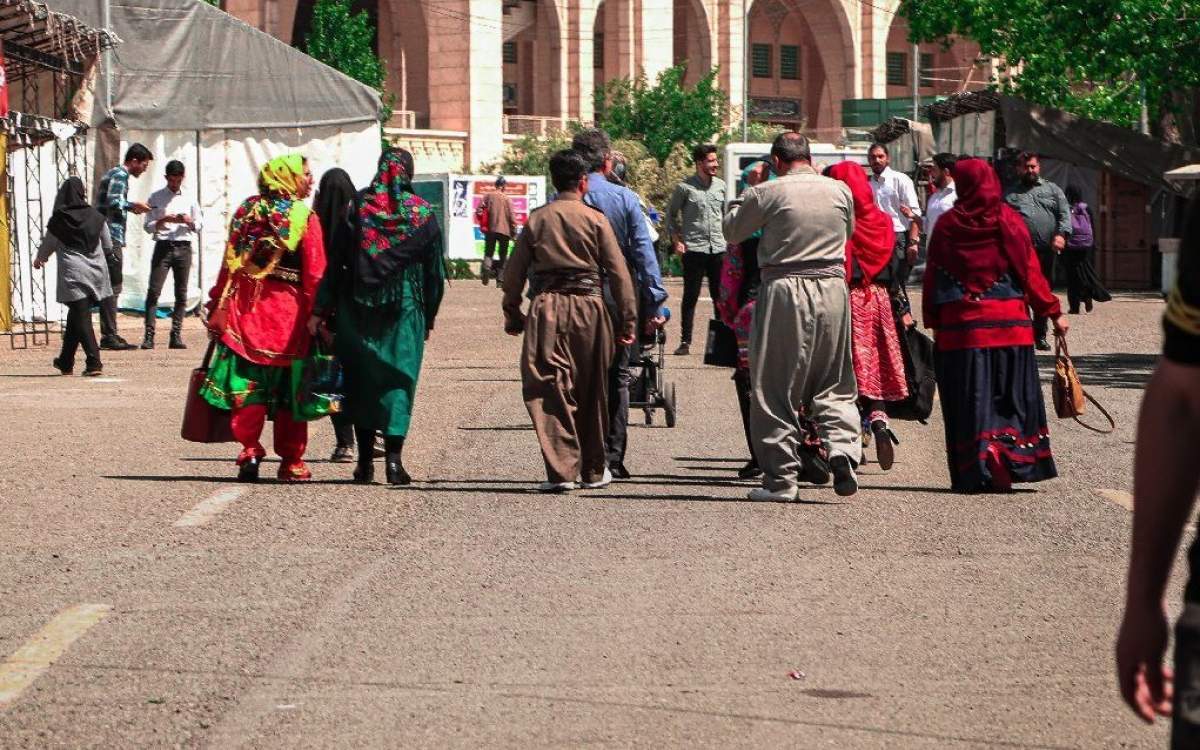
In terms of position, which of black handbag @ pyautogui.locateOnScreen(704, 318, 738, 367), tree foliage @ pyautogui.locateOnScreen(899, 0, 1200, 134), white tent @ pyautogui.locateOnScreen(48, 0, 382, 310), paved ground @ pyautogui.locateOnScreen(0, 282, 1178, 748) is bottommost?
paved ground @ pyautogui.locateOnScreen(0, 282, 1178, 748)

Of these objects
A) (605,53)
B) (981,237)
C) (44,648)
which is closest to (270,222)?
(981,237)

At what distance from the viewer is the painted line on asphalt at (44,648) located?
5.84m

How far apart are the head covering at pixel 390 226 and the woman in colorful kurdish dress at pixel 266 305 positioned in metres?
0.32

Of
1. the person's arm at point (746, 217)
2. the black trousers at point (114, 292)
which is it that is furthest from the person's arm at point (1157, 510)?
the black trousers at point (114, 292)

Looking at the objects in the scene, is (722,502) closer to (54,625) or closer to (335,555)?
(335,555)

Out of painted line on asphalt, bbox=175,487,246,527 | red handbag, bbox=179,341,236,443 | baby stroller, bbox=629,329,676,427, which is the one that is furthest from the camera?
baby stroller, bbox=629,329,676,427

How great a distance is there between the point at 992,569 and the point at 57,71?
18423mm

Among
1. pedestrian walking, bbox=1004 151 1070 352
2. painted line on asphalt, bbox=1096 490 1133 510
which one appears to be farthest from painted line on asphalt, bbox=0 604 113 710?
pedestrian walking, bbox=1004 151 1070 352

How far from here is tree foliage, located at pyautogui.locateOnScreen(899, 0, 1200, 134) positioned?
109 ft

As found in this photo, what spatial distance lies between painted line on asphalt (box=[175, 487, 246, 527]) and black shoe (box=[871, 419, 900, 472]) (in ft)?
9.69

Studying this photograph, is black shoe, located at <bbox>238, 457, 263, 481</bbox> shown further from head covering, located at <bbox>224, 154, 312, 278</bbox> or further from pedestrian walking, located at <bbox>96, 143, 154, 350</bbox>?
pedestrian walking, located at <bbox>96, 143, 154, 350</bbox>

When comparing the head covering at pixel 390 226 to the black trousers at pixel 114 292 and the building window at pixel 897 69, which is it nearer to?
the black trousers at pixel 114 292

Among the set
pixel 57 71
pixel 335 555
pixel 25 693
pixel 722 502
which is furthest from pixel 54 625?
pixel 57 71

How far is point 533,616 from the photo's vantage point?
22.6ft
